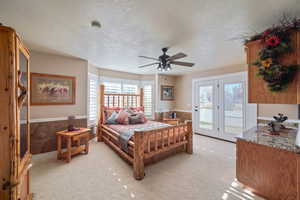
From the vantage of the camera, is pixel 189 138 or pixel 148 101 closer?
pixel 189 138

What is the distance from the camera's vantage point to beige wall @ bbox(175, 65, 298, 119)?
3.14 meters

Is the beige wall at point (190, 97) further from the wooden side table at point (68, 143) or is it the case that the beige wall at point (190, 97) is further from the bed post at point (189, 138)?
the wooden side table at point (68, 143)

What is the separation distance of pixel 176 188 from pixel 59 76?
11.9 ft

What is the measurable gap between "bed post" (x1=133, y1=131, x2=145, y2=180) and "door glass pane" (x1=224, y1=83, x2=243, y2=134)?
3409 mm

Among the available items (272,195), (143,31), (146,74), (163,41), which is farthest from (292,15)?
(146,74)

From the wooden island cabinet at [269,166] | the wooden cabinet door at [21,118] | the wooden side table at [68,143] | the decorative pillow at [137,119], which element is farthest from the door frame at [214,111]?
the wooden cabinet door at [21,118]

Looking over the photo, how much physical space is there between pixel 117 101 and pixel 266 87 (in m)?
4.15

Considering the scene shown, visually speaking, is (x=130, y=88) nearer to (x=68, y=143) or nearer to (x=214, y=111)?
(x=68, y=143)

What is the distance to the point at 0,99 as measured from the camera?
98 cm

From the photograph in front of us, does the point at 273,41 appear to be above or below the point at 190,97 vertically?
above

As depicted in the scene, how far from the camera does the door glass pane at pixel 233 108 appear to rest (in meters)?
4.03

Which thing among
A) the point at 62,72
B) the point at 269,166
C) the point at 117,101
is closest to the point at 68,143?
the point at 62,72

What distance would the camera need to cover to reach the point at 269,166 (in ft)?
5.41

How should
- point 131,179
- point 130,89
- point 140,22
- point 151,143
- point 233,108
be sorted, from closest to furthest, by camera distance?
point 140,22, point 131,179, point 151,143, point 233,108, point 130,89
